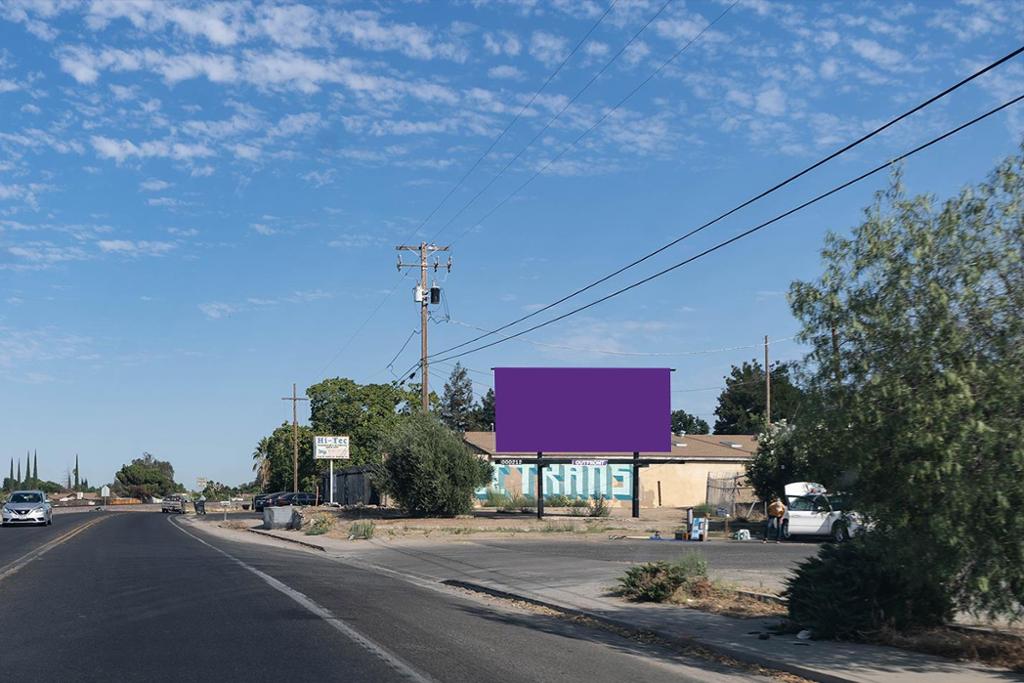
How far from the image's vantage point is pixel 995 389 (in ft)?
29.7

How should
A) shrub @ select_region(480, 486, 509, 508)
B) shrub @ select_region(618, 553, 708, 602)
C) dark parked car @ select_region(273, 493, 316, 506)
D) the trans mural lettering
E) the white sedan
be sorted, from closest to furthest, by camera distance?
shrub @ select_region(618, 553, 708, 602) → the white sedan → shrub @ select_region(480, 486, 509, 508) → the trans mural lettering → dark parked car @ select_region(273, 493, 316, 506)

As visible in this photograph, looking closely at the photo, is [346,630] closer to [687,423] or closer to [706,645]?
[706,645]

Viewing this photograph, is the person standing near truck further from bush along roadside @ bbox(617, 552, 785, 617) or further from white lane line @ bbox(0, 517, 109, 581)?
white lane line @ bbox(0, 517, 109, 581)

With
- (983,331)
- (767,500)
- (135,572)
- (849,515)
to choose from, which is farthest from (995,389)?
(767,500)

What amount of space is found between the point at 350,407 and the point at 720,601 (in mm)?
72774

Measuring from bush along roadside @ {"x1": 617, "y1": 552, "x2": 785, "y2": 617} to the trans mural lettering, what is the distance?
41120 mm

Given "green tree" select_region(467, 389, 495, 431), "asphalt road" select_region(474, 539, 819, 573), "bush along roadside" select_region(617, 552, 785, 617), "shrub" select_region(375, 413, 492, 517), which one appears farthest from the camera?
"green tree" select_region(467, 389, 495, 431)

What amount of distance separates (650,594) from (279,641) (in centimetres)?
652

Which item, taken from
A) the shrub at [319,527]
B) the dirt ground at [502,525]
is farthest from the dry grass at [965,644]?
the shrub at [319,527]

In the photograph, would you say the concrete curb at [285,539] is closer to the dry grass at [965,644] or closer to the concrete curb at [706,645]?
the concrete curb at [706,645]

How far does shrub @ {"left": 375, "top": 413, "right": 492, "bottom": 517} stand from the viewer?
4047 centimetres

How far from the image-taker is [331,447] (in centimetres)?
6731

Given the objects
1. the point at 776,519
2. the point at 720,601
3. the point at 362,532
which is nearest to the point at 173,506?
the point at 362,532


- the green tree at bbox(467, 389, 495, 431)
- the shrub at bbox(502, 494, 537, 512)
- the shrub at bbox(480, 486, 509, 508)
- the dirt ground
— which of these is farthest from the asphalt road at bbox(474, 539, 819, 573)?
the green tree at bbox(467, 389, 495, 431)
